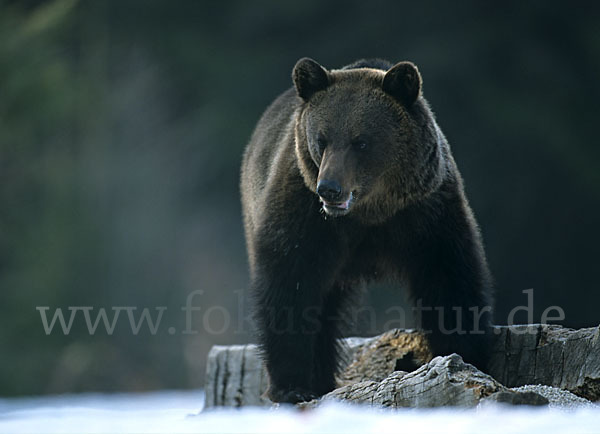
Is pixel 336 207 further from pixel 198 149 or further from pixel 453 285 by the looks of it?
pixel 198 149

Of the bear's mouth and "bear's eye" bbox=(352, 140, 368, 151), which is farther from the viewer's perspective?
"bear's eye" bbox=(352, 140, 368, 151)

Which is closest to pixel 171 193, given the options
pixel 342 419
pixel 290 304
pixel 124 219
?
pixel 124 219

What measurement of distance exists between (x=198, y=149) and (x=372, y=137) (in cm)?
1126

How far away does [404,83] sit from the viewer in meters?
4.83

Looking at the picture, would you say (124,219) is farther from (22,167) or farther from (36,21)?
(36,21)

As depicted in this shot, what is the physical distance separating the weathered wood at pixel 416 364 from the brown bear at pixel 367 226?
181mm

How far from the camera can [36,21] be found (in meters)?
14.2

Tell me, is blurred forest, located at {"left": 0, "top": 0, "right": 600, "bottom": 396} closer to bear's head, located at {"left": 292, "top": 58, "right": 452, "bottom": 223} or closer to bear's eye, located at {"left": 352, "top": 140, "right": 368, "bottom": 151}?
bear's head, located at {"left": 292, "top": 58, "right": 452, "bottom": 223}

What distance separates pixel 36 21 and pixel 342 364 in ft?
33.1

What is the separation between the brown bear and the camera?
15.7 ft

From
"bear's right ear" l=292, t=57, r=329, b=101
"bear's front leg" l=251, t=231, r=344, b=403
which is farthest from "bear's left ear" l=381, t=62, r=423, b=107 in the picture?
"bear's front leg" l=251, t=231, r=344, b=403

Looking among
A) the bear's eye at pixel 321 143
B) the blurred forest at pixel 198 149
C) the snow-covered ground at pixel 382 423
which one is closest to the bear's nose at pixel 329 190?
the bear's eye at pixel 321 143

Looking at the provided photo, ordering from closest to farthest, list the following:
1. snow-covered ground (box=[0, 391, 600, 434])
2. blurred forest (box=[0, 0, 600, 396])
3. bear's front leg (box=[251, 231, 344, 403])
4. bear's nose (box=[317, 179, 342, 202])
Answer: snow-covered ground (box=[0, 391, 600, 434]), bear's nose (box=[317, 179, 342, 202]), bear's front leg (box=[251, 231, 344, 403]), blurred forest (box=[0, 0, 600, 396])

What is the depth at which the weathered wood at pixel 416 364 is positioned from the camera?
13.8 ft
